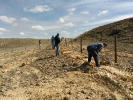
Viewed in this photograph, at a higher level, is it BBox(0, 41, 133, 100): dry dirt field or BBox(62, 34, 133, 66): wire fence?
BBox(62, 34, 133, 66): wire fence

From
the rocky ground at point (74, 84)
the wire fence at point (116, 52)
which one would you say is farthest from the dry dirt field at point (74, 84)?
the wire fence at point (116, 52)

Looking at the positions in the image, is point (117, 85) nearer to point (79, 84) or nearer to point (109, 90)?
point (109, 90)

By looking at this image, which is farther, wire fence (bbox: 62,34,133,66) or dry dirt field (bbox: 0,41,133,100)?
wire fence (bbox: 62,34,133,66)

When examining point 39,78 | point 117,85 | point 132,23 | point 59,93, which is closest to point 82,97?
point 59,93

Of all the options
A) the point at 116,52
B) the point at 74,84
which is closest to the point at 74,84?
the point at 74,84

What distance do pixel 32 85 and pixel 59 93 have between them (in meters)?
1.76

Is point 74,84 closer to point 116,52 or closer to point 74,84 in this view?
point 74,84

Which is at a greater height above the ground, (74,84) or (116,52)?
(116,52)

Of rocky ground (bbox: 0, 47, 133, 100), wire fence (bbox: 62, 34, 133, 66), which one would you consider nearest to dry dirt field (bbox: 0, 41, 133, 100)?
rocky ground (bbox: 0, 47, 133, 100)

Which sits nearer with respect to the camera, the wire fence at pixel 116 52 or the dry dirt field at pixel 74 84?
the dry dirt field at pixel 74 84

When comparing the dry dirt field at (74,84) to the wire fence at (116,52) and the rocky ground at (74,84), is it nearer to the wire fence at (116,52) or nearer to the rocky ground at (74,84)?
the rocky ground at (74,84)

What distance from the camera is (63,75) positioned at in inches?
416

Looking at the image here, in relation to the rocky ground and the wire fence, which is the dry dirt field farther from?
the wire fence

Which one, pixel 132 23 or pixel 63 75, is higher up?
pixel 132 23
